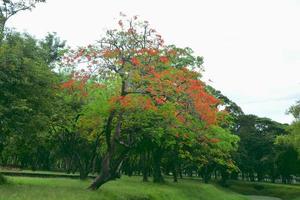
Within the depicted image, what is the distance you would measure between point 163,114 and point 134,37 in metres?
5.61

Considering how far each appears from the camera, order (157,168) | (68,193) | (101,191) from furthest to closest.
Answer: (157,168) < (101,191) < (68,193)

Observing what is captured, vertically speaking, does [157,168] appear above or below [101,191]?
above

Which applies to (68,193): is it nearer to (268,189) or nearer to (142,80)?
(142,80)

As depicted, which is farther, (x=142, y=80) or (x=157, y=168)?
(x=157, y=168)

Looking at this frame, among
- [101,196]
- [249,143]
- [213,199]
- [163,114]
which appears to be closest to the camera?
[101,196]

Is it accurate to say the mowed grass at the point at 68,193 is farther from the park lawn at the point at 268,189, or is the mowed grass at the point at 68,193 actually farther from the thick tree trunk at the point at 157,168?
the park lawn at the point at 268,189

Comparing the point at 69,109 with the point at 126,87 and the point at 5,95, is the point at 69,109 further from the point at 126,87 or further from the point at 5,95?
the point at 5,95

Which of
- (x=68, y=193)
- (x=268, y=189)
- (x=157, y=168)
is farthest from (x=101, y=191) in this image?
(x=268, y=189)

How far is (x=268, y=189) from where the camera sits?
8212 cm

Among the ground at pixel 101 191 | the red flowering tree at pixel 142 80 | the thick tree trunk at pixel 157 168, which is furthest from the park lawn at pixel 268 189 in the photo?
the red flowering tree at pixel 142 80

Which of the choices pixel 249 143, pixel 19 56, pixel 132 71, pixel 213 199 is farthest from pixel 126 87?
pixel 249 143

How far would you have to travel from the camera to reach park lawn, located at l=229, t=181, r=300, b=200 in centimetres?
7261

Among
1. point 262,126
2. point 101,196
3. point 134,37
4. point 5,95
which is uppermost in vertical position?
point 262,126

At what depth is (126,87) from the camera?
2778 cm
